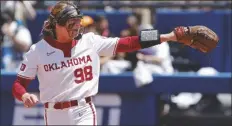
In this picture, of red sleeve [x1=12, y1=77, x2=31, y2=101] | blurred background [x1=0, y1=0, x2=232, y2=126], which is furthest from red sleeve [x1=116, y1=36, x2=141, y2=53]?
blurred background [x1=0, y1=0, x2=232, y2=126]

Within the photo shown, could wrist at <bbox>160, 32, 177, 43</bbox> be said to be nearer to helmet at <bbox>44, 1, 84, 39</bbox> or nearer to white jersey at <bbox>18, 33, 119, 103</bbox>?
white jersey at <bbox>18, 33, 119, 103</bbox>

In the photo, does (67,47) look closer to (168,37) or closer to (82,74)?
(82,74)

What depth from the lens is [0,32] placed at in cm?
940

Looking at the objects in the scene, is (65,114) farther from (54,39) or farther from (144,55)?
(144,55)

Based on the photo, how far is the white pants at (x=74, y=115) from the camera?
4926mm

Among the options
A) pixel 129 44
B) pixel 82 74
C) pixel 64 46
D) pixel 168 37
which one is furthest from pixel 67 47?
pixel 168 37

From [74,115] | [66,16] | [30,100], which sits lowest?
[74,115]

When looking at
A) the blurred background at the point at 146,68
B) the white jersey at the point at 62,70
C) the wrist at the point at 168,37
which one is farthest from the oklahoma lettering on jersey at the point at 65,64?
the blurred background at the point at 146,68

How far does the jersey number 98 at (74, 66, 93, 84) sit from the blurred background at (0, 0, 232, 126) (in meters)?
2.12

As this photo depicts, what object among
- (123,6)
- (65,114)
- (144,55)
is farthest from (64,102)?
(123,6)

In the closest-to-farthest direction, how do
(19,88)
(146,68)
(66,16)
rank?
(66,16) → (19,88) → (146,68)

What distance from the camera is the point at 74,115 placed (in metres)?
4.94

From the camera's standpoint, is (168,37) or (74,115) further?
(74,115)

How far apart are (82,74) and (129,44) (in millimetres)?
469
